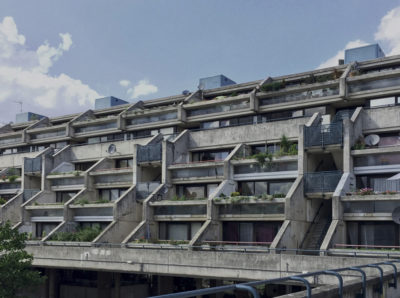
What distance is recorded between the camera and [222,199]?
36.7 m

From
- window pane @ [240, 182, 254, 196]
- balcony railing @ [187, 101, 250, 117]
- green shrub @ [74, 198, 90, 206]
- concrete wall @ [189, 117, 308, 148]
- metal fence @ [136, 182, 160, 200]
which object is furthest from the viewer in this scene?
balcony railing @ [187, 101, 250, 117]

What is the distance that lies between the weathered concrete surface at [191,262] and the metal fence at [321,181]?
8031 mm

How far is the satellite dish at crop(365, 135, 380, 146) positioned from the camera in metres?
35.3

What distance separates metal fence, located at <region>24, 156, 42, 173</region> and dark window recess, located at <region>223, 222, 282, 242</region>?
25.7 m

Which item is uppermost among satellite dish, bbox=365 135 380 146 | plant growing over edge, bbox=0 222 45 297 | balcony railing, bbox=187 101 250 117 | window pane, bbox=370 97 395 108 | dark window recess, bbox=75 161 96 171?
balcony railing, bbox=187 101 250 117

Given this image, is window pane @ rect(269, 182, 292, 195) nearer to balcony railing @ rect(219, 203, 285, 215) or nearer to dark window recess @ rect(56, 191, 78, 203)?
balcony railing @ rect(219, 203, 285, 215)

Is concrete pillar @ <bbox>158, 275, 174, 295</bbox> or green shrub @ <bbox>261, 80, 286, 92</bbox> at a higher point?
green shrub @ <bbox>261, 80, 286, 92</bbox>

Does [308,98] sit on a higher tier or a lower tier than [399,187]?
higher

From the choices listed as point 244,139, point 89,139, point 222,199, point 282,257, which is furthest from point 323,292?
point 89,139

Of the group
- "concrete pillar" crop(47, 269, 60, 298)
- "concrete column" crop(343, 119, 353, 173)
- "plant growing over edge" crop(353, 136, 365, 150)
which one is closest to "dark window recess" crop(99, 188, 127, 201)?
"concrete pillar" crop(47, 269, 60, 298)

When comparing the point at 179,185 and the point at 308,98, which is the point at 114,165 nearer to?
the point at 179,185

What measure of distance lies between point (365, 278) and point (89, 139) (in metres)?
49.6

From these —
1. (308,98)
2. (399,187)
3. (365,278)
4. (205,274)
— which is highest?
(308,98)

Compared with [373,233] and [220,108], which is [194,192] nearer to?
[220,108]
